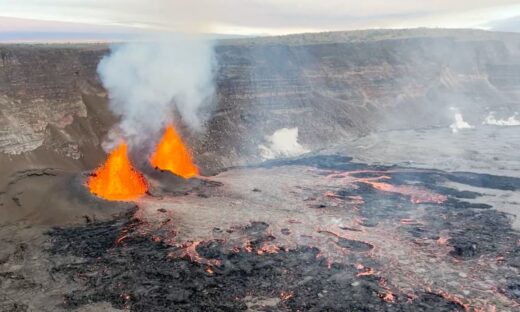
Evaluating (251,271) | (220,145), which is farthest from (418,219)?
(220,145)

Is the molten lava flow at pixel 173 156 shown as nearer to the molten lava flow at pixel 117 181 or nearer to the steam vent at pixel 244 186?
the steam vent at pixel 244 186

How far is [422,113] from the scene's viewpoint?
5044 centimetres

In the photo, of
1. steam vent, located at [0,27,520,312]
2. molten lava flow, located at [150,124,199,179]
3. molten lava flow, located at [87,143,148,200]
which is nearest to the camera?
steam vent, located at [0,27,520,312]

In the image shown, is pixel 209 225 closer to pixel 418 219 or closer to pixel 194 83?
pixel 418 219

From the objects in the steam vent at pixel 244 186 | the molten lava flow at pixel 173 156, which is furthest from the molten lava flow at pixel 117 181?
the molten lava flow at pixel 173 156

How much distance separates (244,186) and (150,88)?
36.4 feet

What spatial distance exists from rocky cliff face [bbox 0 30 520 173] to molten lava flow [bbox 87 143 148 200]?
211cm

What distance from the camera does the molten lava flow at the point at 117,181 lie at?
23.4m

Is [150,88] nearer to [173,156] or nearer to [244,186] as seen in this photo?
[173,156]

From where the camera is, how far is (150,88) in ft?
106

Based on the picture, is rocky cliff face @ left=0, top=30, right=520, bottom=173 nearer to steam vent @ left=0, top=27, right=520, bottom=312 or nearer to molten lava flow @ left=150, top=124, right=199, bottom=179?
steam vent @ left=0, top=27, right=520, bottom=312

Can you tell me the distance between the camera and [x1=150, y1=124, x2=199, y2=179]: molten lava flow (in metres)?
29.4

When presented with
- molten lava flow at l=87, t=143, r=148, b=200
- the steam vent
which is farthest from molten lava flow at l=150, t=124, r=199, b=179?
molten lava flow at l=87, t=143, r=148, b=200

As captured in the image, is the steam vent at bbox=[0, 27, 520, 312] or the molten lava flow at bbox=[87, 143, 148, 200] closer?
the steam vent at bbox=[0, 27, 520, 312]
